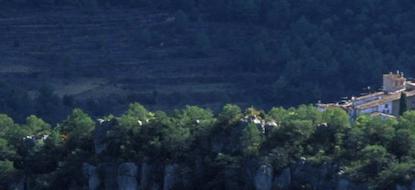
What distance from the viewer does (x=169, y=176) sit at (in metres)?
49.3

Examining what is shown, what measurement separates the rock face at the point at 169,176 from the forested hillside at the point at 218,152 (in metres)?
0.02

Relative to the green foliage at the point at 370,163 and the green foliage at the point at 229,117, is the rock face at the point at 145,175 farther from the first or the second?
the green foliage at the point at 370,163

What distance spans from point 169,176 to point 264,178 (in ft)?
6.27

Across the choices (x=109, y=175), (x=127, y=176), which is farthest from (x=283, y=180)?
(x=109, y=175)

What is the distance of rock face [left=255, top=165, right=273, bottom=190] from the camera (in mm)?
48219

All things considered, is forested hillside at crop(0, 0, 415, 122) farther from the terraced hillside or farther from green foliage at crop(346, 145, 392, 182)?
green foliage at crop(346, 145, 392, 182)

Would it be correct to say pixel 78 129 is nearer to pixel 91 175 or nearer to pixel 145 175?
pixel 91 175

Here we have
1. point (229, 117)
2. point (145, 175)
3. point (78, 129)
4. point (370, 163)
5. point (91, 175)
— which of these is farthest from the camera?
point (78, 129)

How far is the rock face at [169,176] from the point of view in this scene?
49.2m

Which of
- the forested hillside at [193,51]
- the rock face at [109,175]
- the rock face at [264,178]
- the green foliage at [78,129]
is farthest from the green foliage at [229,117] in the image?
the forested hillside at [193,51]

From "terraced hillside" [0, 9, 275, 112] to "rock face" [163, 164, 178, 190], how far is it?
86.9 ft

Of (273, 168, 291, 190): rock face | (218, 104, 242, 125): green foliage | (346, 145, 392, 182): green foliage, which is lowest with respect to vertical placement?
(273, 168, 291, 190): rock face

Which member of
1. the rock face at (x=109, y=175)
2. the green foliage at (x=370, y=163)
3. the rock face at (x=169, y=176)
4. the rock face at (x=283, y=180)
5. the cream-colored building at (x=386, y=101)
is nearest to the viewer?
the green foliage at (x=370, y=163)

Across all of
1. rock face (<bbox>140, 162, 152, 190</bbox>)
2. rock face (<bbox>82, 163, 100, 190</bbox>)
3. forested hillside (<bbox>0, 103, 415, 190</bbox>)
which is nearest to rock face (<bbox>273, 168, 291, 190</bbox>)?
forested hillside (<bbox>0, 103, 415, 190</bbox>)
